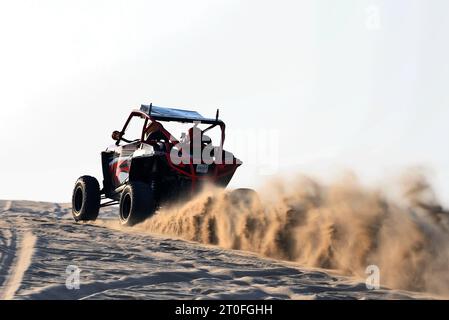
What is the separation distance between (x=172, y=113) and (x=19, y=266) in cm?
563

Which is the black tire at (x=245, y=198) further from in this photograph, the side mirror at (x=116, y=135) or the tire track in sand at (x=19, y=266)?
the side mirror at (x=116, y=135)

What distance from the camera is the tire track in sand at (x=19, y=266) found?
517 centimetres

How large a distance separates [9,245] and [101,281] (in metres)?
2.62

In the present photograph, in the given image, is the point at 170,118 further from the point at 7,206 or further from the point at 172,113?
the point at 7,206

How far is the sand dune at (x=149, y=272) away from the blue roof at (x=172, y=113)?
287 cm

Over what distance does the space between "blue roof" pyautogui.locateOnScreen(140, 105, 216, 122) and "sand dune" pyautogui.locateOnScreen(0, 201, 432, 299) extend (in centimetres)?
287

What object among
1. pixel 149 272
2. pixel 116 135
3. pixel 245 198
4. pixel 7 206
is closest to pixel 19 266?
pixel 149 272

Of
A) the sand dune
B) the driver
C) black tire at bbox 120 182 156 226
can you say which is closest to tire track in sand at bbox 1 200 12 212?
the driver

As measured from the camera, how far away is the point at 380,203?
25.5 feet

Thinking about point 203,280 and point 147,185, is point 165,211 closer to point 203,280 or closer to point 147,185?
point 147,185

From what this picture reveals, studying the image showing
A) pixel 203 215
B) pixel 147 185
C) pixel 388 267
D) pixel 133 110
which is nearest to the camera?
pixel 388 267

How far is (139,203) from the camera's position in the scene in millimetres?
10469

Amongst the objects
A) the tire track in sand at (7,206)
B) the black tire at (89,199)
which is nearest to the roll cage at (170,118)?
the black tire at (89,199)
